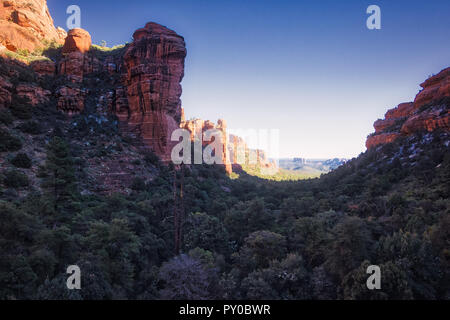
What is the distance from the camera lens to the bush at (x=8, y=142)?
832 inches

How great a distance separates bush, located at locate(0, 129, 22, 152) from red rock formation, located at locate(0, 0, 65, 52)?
62.7 feet

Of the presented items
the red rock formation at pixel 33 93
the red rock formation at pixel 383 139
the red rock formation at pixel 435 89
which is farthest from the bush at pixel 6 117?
the red rock formation at pixel 435 89

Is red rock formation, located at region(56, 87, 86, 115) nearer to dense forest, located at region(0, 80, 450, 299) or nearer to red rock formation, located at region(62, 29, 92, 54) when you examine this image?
dense forest, located at region(0, 80, 450, 299)

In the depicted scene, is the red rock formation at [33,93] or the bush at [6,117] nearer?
the bush at [6,117]

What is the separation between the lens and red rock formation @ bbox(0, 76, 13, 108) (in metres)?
24.1

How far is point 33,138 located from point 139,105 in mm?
14108

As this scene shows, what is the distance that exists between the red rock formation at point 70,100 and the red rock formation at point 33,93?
4.85 ft

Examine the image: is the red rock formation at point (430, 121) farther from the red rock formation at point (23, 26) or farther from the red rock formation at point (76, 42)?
the red rock formation at point (23, 26)

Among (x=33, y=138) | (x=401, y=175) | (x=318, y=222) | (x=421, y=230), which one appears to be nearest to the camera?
(x=421, y=230)

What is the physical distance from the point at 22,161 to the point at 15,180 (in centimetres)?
345

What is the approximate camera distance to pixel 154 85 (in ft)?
112

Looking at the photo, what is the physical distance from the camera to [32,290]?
8.27m
